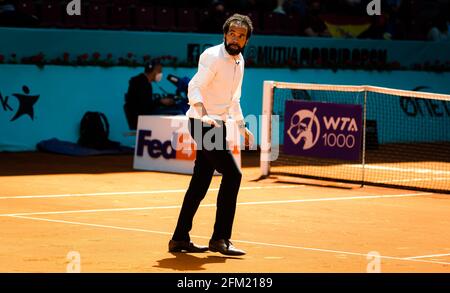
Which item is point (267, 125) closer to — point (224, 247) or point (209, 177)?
point (209, 177)

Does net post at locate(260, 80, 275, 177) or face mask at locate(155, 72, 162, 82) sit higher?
face mask at locate(155, 72, 162, 82)

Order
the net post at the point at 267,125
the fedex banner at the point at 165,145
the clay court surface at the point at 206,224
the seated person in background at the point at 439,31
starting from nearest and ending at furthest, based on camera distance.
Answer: the clay court surface at the point at 206,224, the net post at the point at 267,125, the fedex banner at the point at 165,145, the seated person in background at the point at 439,31

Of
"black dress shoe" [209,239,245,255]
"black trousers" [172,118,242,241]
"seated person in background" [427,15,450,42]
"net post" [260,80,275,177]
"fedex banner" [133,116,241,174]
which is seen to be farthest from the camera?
"seated person in background" [427,15,450,42]

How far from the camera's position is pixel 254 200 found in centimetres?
1602

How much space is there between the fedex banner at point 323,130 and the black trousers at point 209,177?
7947 millimetres

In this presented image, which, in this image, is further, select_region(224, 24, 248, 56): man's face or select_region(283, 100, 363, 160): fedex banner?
select_region(283, 100, 363, 160): fedex banner

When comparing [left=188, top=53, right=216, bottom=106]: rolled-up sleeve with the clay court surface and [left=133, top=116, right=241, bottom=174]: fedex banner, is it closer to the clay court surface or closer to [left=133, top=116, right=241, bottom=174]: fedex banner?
the clay court surface

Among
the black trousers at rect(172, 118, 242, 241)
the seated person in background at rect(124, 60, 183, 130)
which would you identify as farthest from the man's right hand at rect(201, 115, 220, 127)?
the seated person in background at rect(124, 60, 183, 130)

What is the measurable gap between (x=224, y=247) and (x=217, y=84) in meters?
1.51

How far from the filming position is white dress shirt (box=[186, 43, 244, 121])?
1091 cm

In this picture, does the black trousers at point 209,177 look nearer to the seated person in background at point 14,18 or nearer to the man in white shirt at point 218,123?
the man in white shirt at point 218,123

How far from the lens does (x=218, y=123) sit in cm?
1088

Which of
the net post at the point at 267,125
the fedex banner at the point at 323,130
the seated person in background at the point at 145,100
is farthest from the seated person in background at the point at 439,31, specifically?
the net post at the point at 267,125

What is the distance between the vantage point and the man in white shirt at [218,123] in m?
10.9
